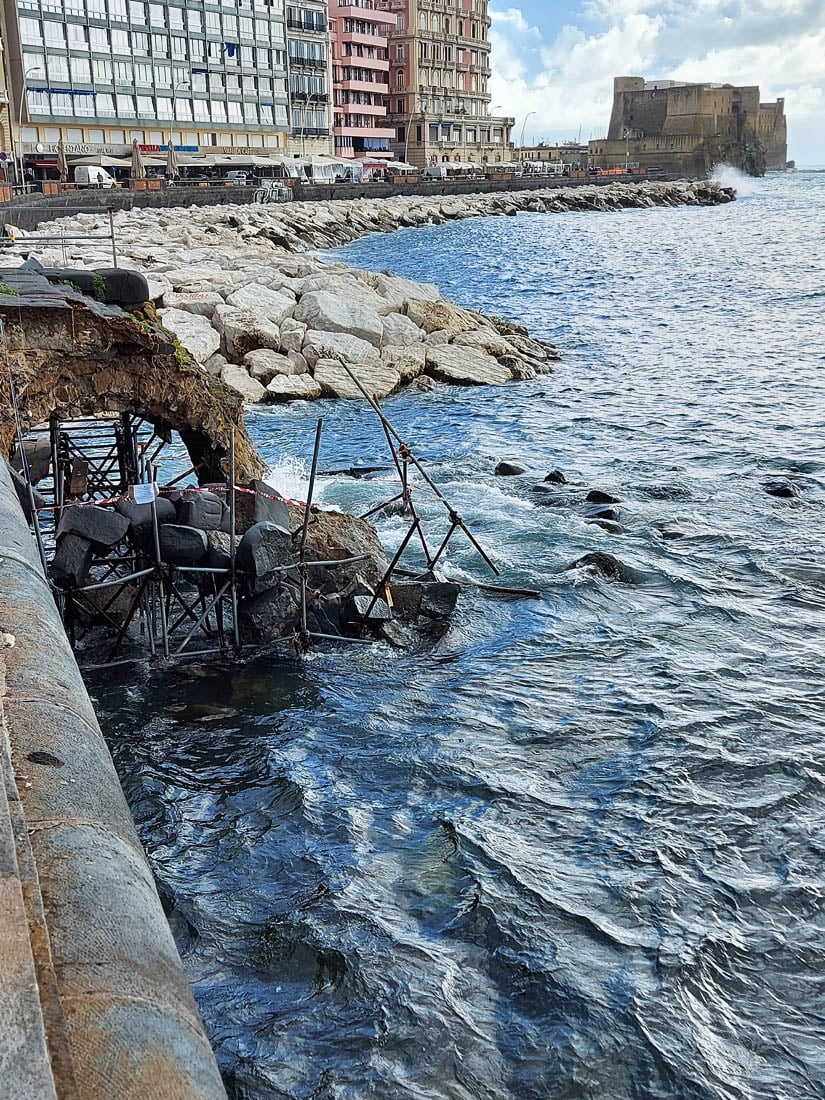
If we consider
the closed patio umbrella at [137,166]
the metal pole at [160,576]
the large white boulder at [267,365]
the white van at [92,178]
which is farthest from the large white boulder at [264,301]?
the closed patio umbrella at [137,166]

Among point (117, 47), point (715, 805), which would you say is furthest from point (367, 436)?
point (117, 47)

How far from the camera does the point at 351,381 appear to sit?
88.6ft

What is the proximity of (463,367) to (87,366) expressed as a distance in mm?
18108

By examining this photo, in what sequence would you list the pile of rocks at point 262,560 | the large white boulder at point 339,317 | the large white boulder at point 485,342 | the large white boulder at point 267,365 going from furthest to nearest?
the large white boulder at point 485,342, the large white boulder at point 339,317, the large white boulder at point 267,365, the pile of rocks at point 262,560

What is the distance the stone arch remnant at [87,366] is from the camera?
12.4 metres

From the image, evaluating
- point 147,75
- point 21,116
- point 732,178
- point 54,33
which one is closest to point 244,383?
point 21,116

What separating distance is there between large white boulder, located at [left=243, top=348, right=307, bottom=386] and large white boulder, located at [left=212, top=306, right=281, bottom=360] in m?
0.29

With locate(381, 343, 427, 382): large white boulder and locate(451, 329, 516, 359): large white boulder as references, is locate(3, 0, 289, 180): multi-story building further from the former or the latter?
locate(381, 343, 427, 382): large white boulder

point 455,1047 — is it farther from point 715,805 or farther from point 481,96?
point 481,96

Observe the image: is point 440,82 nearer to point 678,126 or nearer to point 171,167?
point 678,126

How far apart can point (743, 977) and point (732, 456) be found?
626 inches

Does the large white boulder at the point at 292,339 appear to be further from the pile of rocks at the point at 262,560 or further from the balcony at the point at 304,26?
the balcony at the point at 304,26

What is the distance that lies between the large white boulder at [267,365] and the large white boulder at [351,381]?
60 centimetres

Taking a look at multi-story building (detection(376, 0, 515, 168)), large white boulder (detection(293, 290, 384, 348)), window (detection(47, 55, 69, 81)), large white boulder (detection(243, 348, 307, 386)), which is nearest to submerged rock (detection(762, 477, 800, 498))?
large white boulder (detection(243, 348, 307, 386))
